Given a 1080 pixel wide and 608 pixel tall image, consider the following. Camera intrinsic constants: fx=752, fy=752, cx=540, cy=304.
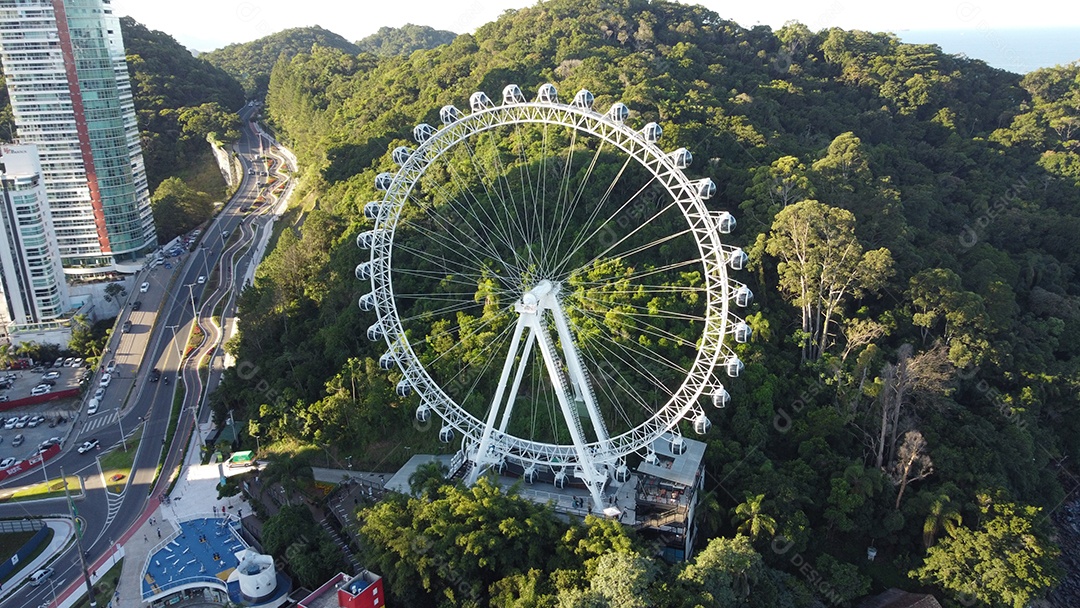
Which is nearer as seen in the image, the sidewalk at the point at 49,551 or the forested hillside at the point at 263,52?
the sidewalk at the point at 49,551

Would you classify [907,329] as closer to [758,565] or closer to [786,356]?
[786,356]

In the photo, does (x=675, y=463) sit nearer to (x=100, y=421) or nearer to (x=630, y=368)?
(x=630, y=368)

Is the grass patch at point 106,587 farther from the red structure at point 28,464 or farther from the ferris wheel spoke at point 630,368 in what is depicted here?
the ferris wheel spoke at point 630,368

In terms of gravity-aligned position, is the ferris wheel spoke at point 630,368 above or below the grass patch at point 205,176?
below

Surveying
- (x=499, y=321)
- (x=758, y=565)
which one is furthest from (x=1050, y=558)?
(x=499, y=321)

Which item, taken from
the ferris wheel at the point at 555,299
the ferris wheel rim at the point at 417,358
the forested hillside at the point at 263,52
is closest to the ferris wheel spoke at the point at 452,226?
the ferris wheel at the point at 555,299

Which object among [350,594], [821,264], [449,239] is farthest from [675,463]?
[449,239]
